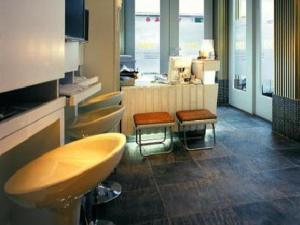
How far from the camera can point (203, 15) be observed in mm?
7645

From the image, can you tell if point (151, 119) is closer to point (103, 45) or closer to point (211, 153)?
point (211, 153)

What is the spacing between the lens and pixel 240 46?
668cm

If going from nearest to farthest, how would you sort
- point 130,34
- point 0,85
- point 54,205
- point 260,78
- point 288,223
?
point 0,85
point 54,205
point 288,223
point 260,78
point 130,34

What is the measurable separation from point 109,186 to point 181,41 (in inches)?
220

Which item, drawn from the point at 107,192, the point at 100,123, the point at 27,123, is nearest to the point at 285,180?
the point at 107,192

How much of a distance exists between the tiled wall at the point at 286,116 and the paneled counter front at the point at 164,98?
1.09 metres

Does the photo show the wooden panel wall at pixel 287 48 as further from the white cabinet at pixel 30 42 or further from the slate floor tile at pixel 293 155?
the white cabinet at pixel 30 42

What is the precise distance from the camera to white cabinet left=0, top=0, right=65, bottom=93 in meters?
1.07

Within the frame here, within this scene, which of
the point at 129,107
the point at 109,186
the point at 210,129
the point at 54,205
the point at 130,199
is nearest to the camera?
the point at 54,205

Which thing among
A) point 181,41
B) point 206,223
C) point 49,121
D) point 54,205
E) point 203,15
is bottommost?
point 206,223

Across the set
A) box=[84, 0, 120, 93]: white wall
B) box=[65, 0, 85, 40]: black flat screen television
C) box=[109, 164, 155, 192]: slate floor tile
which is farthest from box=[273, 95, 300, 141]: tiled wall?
box=[65, 0, 85, 40]: black flat screen television

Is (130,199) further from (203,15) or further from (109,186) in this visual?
(203,15)

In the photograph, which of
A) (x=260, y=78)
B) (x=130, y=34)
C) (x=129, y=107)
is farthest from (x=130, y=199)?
(x=130, y=34)

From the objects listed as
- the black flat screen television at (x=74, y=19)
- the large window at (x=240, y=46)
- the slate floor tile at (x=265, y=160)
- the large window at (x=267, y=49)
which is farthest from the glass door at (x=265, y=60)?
the black flat screen television at (x=74, y=19)
